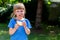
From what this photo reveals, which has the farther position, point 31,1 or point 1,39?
point 31,1

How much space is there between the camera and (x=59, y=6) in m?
→ 13.3

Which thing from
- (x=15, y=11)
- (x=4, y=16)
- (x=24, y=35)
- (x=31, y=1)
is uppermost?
(x=15, y=11)

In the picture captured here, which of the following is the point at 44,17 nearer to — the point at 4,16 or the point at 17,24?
the point at 4,16

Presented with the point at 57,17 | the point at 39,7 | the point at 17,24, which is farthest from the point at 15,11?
the point at 57,17

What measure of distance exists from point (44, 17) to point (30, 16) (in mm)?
881

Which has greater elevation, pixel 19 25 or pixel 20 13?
pixel 20 13

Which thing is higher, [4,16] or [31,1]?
[31,1]

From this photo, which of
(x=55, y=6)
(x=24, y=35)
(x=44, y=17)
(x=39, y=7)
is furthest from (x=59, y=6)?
(x=24, y=35)

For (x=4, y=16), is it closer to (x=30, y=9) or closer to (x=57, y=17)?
(x=30, y=9)

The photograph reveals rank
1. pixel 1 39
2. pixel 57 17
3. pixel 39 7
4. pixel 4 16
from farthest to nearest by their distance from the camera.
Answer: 1. pixel 4 16
2. pixel 57 17
3. pixel 39 7
4. pixel 1 39

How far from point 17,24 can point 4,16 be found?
34.3 ft

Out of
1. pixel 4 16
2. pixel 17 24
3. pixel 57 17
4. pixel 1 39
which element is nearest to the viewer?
pixel 17 24

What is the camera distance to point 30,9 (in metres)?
13.7

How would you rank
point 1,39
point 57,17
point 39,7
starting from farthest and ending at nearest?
1. point 57,17
2. point 39,7
3. point 1,39
